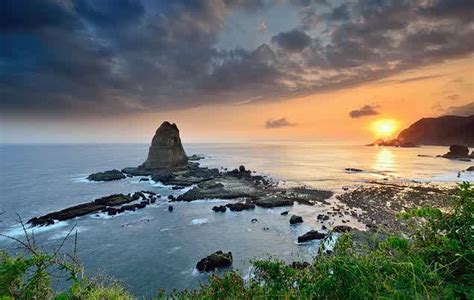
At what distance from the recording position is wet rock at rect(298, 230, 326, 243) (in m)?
32.5

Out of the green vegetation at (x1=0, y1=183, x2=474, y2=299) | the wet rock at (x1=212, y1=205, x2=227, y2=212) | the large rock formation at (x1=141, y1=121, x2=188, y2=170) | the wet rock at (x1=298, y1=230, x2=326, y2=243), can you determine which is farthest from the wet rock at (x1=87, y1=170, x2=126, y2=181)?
the green vegetation at (x1=0, y1=183, x2=474, y2=299)

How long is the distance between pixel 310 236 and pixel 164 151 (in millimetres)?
71766

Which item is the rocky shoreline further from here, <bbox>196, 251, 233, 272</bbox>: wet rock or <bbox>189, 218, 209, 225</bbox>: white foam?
<bbox>189, 218, 209, 225</bbox>: white foam

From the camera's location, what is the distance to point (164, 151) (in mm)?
94938

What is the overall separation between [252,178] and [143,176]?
36.0m

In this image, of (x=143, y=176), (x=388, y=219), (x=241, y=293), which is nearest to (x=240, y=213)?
(x=388, y=219)

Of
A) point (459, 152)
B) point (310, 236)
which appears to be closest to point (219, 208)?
point (310, 236)

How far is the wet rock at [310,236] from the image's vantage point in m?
32.5

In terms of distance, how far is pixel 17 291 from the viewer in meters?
5.78

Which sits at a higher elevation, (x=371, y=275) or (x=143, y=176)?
(x=371, y=275)

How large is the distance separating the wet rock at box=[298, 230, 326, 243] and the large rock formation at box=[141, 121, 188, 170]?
69.1m

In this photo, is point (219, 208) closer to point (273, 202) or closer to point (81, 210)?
point (273, 202)

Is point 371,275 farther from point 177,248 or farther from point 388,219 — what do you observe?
point 388,219

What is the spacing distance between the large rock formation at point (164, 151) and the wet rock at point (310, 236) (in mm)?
69079
